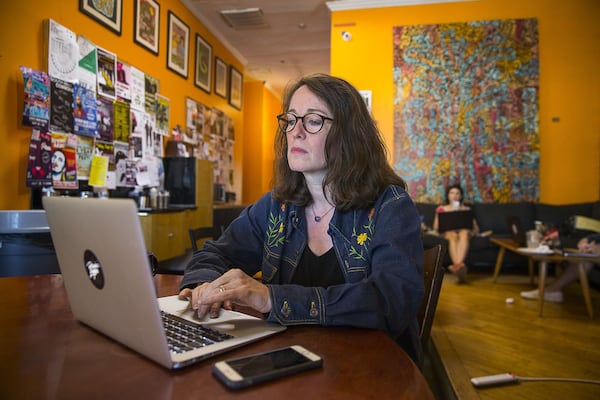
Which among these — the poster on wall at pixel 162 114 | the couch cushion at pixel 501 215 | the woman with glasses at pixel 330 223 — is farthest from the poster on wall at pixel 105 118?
the couch cushion at pixel 501 215

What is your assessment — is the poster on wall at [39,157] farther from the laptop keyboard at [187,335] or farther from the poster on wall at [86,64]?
the laptop keyboard at [187,335]

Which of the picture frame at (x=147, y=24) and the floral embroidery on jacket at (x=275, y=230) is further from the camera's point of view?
the picture frame at (x=147, y=24)

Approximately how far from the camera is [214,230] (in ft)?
7.51

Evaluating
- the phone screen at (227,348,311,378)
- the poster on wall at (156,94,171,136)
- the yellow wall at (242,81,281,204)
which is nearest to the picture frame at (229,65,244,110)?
the yellow wall at (242,81,281,204)

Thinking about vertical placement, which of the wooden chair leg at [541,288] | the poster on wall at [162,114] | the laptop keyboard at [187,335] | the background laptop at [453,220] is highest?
the poster on wall at [162,114]

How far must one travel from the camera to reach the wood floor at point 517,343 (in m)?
1.98

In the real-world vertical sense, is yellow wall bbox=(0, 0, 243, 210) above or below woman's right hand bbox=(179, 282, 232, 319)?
above

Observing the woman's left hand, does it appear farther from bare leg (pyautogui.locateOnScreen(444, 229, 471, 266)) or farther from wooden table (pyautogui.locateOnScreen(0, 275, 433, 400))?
bare leg (pyautogui.locateOnScreen(444, 229, 471, 266))

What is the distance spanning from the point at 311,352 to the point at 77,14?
370cm

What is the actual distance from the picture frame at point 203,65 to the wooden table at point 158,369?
17.8ft

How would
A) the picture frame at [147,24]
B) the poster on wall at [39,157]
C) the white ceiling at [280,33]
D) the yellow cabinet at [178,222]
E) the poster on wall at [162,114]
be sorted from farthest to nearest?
1. the white ceiling at [280,33]
2. the poster on wall at [162,114]
3. the picture frame at [147,24]
4. the yellow cabinet at [178,222]
5. the poster on wall at [39,157]

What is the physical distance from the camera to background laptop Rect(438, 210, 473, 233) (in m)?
4.91

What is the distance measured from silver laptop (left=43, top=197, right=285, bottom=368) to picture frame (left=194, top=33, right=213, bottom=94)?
212 inches

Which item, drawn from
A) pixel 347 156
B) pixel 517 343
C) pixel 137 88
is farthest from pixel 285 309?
pixel 137 88
